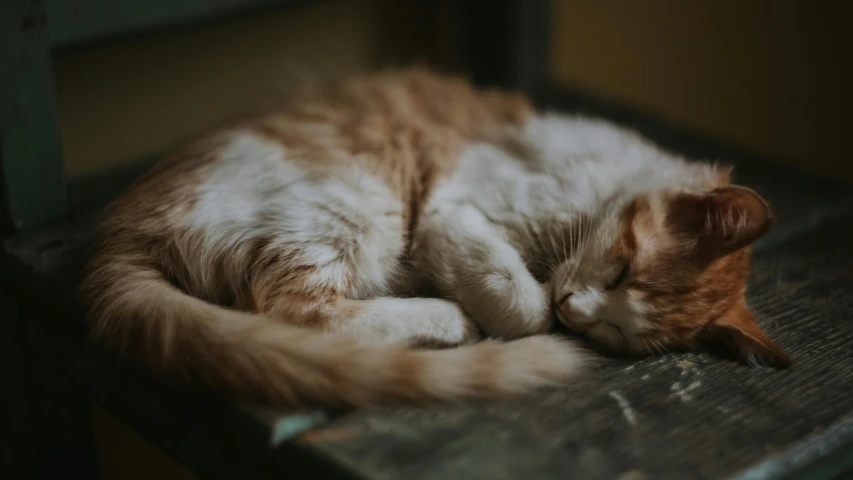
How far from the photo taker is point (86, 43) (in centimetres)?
167

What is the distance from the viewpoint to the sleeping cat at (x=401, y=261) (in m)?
1.22

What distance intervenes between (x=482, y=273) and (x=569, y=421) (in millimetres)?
322

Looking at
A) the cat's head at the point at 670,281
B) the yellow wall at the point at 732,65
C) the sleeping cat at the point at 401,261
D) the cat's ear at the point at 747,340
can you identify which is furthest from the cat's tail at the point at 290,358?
the yellow wall at the point at 732,65

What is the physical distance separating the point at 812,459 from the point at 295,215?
847 mm

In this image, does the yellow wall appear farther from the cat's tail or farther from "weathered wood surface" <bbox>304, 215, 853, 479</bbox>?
the cat's tail

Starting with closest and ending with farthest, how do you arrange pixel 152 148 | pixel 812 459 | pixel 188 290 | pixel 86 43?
1. pixel 812 459
2. pixel 188 290
3. pixel 86 43
4. pixel 152 148

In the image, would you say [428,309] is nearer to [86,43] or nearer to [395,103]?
[395,103]

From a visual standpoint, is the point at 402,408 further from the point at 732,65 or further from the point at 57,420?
the point at 732,65

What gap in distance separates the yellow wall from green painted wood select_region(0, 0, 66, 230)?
1495 mm

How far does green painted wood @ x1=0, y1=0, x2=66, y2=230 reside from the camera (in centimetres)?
154

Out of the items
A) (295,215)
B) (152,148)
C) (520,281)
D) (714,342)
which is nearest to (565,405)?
(520,281)

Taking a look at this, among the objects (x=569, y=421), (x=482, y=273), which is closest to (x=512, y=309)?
(x=482, y=273)

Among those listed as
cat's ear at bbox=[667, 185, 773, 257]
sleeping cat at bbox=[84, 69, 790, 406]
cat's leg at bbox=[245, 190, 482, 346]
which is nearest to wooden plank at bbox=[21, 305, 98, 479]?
sleeping cat at bbox=[84, 69, 790, 406]

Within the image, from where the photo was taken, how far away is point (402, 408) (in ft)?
4.01
